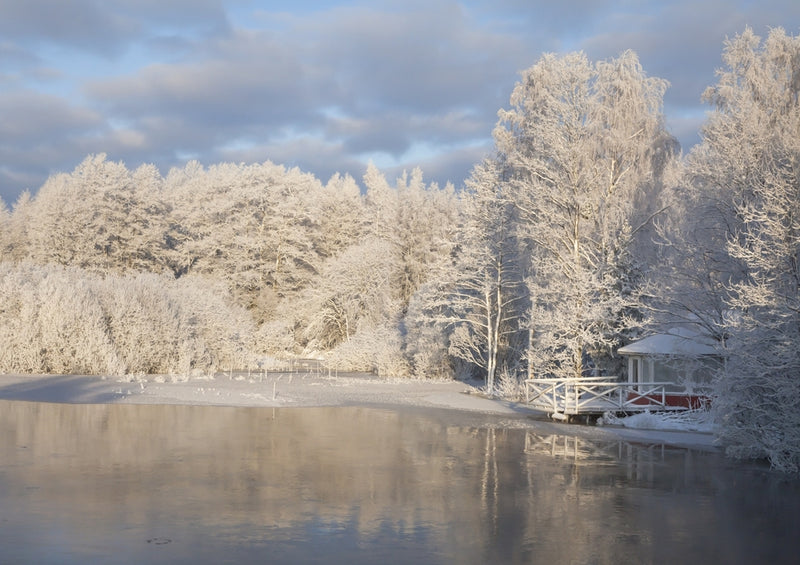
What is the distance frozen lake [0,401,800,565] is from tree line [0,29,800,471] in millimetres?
3701

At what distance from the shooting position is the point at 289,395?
28.5 metres

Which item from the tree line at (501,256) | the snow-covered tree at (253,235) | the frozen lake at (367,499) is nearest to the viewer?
the frozen lake at (367,499)

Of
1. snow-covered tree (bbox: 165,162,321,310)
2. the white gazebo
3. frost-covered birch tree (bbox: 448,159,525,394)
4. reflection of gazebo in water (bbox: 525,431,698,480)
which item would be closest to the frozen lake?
reflection of gazebo in water (bbox: 525,431,698,480)

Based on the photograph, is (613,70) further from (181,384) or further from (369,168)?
(369,168)

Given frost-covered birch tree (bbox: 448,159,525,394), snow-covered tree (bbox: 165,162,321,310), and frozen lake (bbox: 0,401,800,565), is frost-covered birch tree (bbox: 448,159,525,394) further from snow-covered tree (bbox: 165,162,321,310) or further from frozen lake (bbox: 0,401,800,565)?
snow-covered tree (bbox: 165,162,321,310)

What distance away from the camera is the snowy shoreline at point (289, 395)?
21422mm

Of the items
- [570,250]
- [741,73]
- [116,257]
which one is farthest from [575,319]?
[116,257]

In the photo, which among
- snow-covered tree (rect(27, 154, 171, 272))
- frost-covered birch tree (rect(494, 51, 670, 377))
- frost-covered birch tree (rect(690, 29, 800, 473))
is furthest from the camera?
snow-covered tree (rect(27, 154, 171, 272))

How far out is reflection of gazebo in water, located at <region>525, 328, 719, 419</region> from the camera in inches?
909

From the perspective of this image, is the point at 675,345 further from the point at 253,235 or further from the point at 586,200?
the point at 253,235

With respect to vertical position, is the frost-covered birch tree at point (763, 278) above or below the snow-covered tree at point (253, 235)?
below

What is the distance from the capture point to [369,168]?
7281 centimetres

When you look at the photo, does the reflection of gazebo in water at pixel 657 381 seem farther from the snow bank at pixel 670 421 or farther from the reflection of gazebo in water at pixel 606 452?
the reflection of gazebo in water at pixel 606 452

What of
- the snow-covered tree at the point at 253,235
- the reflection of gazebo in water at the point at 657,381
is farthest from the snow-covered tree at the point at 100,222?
the reflection of gazebo in water at the point at 657,381
